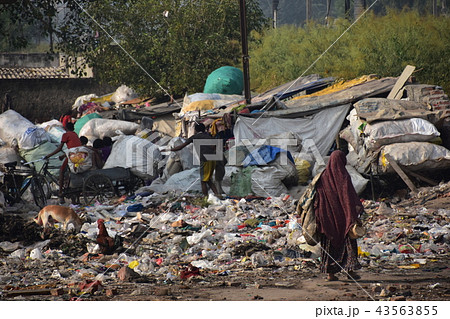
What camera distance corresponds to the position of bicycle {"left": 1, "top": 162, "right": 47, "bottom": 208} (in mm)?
10461

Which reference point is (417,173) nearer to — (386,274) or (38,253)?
(386,274)

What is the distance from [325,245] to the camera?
19.5 ft

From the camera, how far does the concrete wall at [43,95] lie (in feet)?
76.4

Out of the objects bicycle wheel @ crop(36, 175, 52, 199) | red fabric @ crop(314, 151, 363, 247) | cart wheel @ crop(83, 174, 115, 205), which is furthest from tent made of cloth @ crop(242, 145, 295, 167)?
red fabric @ crop(314, 151, 363, 247)

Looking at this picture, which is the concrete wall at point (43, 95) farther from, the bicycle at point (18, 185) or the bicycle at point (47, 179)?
the bicycle at point (18, 185)

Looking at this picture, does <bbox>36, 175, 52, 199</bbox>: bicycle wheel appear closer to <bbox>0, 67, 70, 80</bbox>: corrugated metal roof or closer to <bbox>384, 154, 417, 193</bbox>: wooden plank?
<bbox>384, 154, 417, 193</bbox>: wooden plank

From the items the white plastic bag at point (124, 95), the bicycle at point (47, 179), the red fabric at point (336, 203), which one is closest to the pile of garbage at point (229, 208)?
the bicycle at point (47, 179)

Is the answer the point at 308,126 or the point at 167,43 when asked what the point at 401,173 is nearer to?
the point at 308,126

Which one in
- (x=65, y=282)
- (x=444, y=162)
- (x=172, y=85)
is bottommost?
(x=65, y=282)

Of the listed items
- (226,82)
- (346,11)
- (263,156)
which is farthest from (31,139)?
(346,11)

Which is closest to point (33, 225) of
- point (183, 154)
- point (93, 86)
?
point (183, 154)

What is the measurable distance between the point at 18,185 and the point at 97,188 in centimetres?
123

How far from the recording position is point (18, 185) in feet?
34.7

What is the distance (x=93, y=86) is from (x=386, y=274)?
66.9 ft
